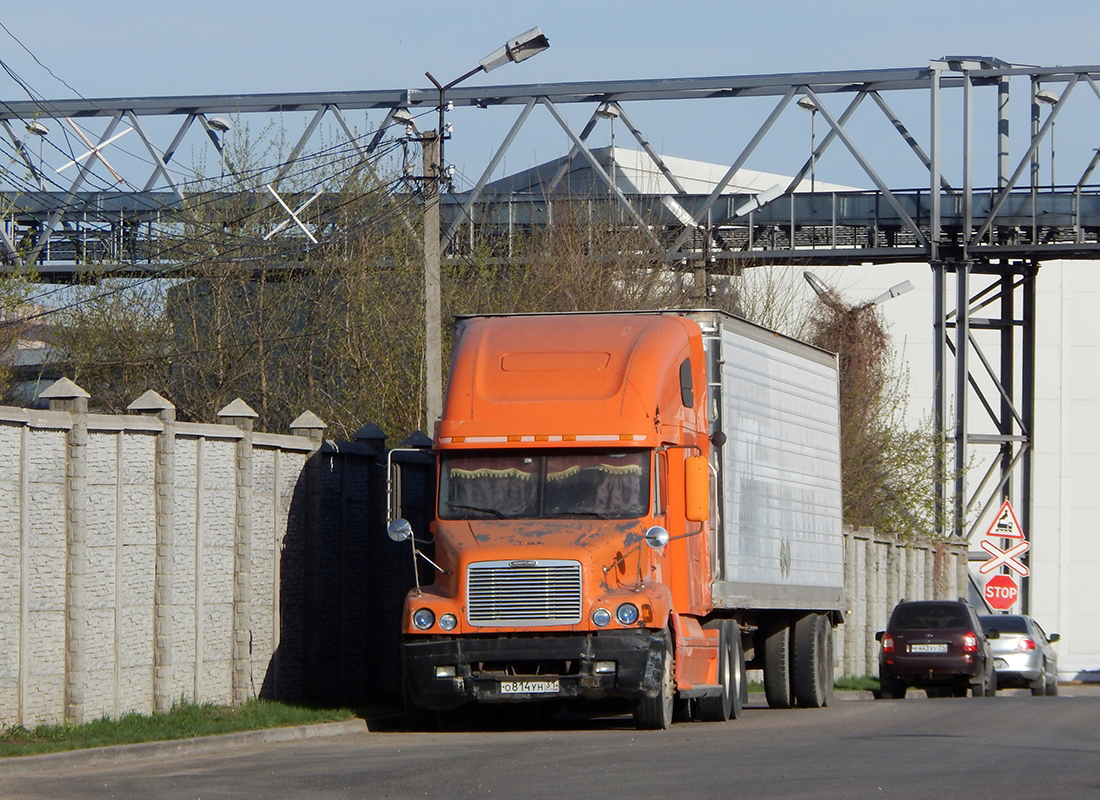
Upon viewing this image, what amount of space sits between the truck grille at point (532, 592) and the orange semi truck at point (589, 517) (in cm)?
1

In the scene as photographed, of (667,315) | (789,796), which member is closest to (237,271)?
(667,315)

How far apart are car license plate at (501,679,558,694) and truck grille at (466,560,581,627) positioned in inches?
20.1

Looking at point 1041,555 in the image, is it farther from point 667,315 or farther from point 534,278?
point 667,315

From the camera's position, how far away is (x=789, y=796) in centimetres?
1112

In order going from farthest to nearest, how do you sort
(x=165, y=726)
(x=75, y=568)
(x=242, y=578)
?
(x=242, y=578), (x=165, y=726), (x=75, y=568)

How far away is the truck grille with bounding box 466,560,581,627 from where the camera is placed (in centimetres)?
1612

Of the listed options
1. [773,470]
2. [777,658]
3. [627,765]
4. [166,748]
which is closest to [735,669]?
[773,470]

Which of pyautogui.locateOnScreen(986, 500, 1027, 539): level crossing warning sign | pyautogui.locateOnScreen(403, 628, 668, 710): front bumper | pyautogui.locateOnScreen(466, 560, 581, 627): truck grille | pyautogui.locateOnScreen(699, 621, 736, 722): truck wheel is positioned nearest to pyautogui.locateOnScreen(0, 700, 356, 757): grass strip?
pyautogui.locateOnScreen(403, 628, 668, 710): front bumper

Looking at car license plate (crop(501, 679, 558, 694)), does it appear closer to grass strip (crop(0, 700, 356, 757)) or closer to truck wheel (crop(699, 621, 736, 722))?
grass strip (crop(0, 700, 356, 757))

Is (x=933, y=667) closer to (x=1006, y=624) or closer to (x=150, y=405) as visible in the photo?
(x=1006, y=624)

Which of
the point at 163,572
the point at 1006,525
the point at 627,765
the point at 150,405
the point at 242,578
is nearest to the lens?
the point at 627,765

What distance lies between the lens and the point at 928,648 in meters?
28.5

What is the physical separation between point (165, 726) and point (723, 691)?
5848 millimetres

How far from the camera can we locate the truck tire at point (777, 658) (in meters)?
21.7
